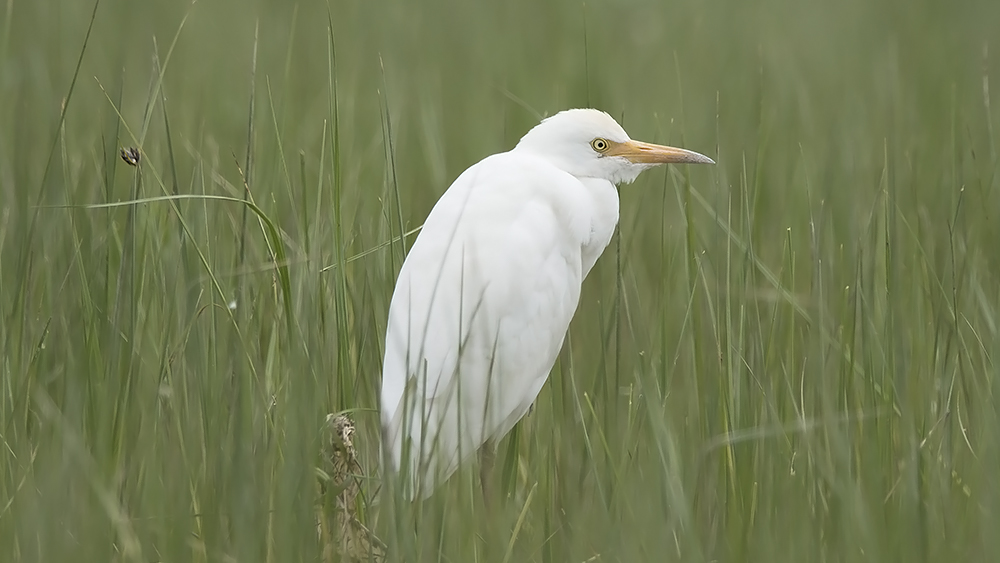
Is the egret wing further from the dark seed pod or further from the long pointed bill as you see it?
the dark seed pod

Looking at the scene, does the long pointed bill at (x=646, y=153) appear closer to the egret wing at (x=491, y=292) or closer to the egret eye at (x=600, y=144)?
the egret eye at (x=600, y=144)

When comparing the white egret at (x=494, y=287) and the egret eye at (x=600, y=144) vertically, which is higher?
the egret eye at (x=600, y=144)

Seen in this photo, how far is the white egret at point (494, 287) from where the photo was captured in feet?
7.72

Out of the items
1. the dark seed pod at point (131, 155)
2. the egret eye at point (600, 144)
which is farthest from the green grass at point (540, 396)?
the egret eye at point (600, 144)

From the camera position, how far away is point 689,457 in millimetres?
2217

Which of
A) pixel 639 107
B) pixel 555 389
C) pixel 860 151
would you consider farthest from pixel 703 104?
pixel 555 389

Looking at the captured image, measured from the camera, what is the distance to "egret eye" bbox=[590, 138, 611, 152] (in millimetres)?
2748

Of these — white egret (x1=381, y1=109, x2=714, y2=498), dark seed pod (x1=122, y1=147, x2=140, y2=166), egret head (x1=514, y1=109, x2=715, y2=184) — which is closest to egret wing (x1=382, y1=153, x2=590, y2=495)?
white egret (x1=381, y1=109, x2=714, y2=498)

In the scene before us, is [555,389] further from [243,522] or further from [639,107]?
[639,107]

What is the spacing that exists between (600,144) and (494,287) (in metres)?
0.50

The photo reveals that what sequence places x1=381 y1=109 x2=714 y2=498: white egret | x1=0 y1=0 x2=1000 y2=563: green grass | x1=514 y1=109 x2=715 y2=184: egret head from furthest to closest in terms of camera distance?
x1=514 y1=109 x2=715 y2=184: egret head → x1=381 y1=109 x2=714 y2=498: white egret → x1=0 y1=0 x2=1000 y2=563: green grass

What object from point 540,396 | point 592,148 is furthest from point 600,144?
point 540,396

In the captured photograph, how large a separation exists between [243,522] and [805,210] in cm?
255

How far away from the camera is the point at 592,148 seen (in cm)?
275
